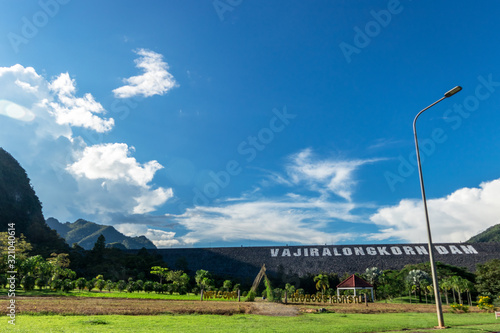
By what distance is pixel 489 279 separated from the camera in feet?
152

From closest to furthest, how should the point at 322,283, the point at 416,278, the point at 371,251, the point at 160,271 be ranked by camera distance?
the point at 416,278, the point at 322,283, the point at 160,271, the point at 371,251

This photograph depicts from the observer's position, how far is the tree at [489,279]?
45344 millimetres

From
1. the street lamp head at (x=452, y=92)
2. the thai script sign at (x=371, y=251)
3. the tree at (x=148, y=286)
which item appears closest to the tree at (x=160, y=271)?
the tree at (x=148, y=286)

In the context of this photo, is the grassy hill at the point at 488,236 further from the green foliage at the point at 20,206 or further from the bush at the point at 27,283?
the green foliage at the point at 20,206

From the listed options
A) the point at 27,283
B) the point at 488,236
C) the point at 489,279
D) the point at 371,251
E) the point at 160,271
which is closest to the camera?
the point at 27,283

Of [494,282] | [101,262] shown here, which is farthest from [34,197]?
[494,282]

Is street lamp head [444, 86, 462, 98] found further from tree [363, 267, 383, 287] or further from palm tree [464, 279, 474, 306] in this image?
tree [363, 267, 383, 287]

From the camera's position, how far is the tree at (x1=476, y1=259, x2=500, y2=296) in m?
45.3

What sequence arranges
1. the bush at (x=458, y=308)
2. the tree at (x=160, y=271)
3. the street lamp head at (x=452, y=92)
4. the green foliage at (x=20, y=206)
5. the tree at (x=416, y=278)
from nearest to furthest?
the street lamp head at (x=452, y=92), the bush at (x=458, y=308), the tree at (x=416, y=278), the tree at (x=160, y=271), the green foliage at (x=20, y=206)

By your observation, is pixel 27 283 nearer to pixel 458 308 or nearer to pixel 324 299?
pixel 324 299

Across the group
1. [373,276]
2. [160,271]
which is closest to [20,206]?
[160,271]

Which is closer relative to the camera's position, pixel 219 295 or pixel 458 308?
pixel 458 308

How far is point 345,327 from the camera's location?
16.1m

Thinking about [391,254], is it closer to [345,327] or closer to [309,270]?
[309,270]
